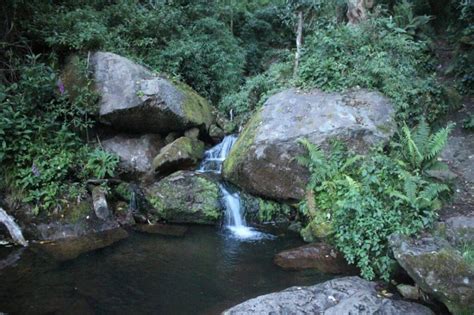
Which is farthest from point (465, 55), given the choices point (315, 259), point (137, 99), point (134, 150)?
point (134, 150)

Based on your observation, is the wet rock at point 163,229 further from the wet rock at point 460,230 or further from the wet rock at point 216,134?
the wet rock at point 460,230

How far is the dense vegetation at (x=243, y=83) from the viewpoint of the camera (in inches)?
259

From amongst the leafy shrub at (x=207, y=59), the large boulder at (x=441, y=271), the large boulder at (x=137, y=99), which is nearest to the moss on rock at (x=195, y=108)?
the large boulder at (x=137, y=99)

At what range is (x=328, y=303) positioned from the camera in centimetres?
529

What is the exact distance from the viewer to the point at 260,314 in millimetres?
5062

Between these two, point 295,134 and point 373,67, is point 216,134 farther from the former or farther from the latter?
point 373,67

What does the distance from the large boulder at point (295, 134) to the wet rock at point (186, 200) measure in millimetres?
647

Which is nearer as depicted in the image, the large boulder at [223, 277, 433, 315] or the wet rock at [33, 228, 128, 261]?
the large boulder at [223, 277, 433, 315]

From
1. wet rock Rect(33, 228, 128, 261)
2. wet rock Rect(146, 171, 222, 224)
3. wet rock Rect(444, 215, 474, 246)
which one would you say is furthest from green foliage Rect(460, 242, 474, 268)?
wet rock Rect(33, 228, 128, 261)

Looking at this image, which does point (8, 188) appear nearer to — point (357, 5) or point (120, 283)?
point (120, 283)

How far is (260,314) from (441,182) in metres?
4.22

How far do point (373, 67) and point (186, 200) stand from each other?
535 centimetres

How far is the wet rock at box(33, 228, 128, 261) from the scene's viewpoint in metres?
7.17

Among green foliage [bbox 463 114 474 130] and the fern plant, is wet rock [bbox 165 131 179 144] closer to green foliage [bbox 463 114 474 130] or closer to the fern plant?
the fern plant
